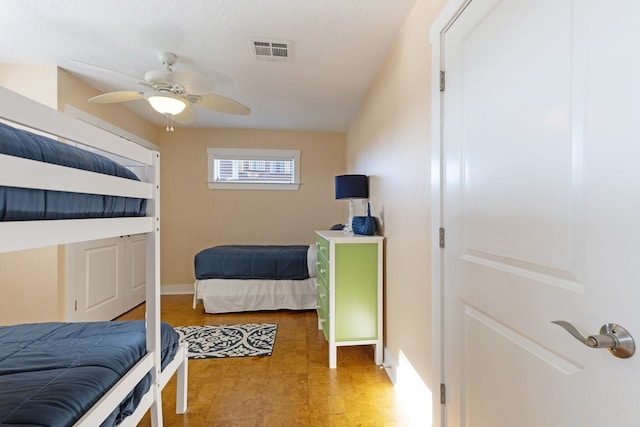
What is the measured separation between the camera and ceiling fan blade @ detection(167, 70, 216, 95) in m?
1.97

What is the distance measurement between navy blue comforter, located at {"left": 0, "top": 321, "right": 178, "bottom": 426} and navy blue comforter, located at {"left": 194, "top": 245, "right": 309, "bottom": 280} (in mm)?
1882

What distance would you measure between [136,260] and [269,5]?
3.43 metres

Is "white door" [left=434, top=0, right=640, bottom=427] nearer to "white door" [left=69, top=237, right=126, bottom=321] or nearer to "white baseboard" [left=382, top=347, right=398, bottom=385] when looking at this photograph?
"white baseboard" [left=382, top=347, right=398, bottom=385]

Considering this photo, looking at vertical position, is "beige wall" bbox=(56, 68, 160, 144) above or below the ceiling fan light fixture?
above

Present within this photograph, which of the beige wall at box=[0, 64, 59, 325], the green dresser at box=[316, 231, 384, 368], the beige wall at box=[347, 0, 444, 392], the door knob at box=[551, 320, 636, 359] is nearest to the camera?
the door knob at box=[551, 320, 636, 359]

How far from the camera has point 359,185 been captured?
276cm

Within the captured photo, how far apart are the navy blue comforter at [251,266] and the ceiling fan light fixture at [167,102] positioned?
1.78 meters

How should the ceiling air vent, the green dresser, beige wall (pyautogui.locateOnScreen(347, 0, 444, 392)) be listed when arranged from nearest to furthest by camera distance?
beige wall (pyautogui.locateOnScreen(347, 0, 444, 392)) → the ceiling air vent → the green dresser

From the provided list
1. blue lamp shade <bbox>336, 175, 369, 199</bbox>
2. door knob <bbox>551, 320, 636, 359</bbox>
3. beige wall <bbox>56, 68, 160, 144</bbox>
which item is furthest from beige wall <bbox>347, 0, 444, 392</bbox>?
beige wall <bbox>56, 68, 160, 144</bbox>

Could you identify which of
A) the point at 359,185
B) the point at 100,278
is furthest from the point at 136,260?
the point at 359,185

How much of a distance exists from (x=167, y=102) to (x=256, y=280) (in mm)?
2108

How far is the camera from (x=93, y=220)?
95 centimetres

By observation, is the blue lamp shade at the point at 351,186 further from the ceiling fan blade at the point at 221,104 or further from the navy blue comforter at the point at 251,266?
the navy blue comforter at the point at 251,266

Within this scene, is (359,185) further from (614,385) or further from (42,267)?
(42,267)
